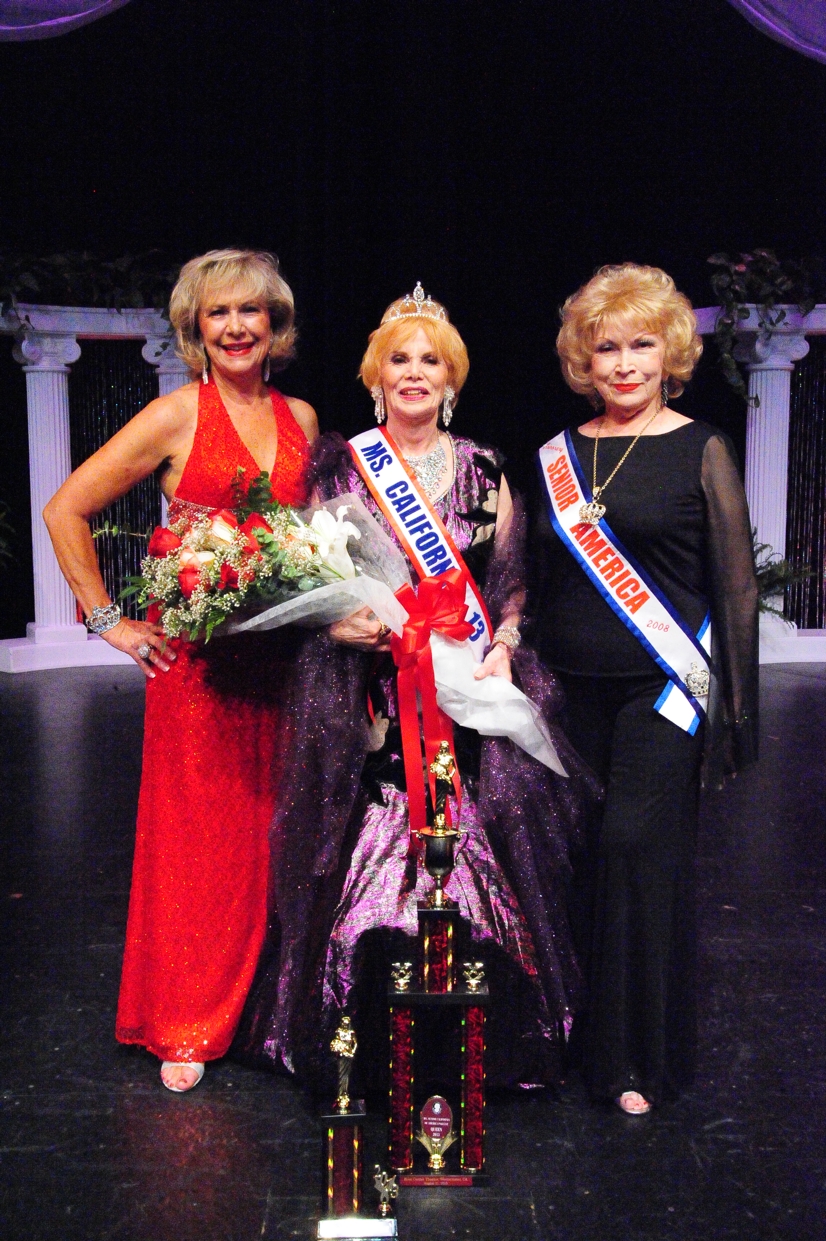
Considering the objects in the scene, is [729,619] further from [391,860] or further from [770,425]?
[770,425]

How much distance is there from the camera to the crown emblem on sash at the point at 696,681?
7.20 ft

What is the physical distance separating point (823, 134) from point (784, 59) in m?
0.44

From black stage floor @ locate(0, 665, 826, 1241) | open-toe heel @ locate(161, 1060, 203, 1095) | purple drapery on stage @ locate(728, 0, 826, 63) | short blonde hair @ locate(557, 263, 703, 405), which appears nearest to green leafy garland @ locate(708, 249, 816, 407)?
purple drapery on stage @ locate(728, 0, 826, 63)

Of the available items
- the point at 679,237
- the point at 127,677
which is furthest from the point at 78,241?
the point at 679,237

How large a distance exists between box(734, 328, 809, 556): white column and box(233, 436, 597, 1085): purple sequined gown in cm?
517

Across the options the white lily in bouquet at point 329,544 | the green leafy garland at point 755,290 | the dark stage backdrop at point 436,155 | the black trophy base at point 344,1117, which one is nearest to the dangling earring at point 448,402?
the white lily in bouquet at point 329,544

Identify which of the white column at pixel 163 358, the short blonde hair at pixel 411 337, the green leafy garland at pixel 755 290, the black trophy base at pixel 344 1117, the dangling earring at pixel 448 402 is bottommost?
the black trophy base at pixel 344 1117

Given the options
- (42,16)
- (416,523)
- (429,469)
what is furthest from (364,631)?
(42,16)

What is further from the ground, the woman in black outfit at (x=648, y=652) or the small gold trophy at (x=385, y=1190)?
the woman in black outfit at (x=648, y=652)

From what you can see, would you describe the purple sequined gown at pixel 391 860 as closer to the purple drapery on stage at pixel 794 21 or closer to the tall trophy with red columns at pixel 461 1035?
the tall trophy with red columns at pixel 461 1035

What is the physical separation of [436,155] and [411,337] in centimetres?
304

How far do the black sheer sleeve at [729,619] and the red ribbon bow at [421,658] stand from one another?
1.45ft

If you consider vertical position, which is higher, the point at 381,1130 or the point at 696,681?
the point at 696,681

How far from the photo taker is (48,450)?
7.16 metres
